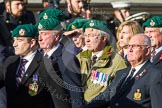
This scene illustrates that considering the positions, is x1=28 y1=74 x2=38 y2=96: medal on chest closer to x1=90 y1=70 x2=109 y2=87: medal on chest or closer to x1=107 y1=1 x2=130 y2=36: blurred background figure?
x1=90 y1=70 x2=109 y2=87: medal on chest

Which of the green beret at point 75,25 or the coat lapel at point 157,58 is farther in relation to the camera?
the green beret at point 75,25

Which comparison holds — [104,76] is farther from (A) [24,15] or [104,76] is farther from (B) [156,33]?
(A) [24,15]

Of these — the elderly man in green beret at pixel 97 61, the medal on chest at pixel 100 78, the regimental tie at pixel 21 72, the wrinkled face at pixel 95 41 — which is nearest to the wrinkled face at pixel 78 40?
the elderly man in green beret at pixel 97 61

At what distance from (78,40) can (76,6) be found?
6.17ft

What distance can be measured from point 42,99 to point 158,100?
1.29m

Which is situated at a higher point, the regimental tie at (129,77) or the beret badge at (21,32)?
the beret badge at (21,32)

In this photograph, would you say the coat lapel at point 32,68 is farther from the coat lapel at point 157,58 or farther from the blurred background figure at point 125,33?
the coat lapel at point 157,58

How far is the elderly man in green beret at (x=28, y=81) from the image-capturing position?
8.48m

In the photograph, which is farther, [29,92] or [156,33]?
[156,33]

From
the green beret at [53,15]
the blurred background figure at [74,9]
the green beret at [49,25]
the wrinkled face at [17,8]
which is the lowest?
the blurred background figure at [74,9]

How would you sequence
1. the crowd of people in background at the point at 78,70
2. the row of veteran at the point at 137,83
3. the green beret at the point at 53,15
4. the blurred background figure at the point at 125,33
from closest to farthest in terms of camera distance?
the row of veteran at the point at 137,83, the crowd of people in background at the point at 78,70, the blurred background figure at the point at 125,33, the green beret at the point at 53,15

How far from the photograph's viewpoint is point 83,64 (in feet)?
30.0

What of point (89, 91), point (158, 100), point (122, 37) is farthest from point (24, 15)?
point (158, 100)

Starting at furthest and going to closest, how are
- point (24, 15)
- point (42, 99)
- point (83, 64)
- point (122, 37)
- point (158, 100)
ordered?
point (24, 15)
point (122, 37)
point (83, 64)
point (42, 99)
point (158, 100)
